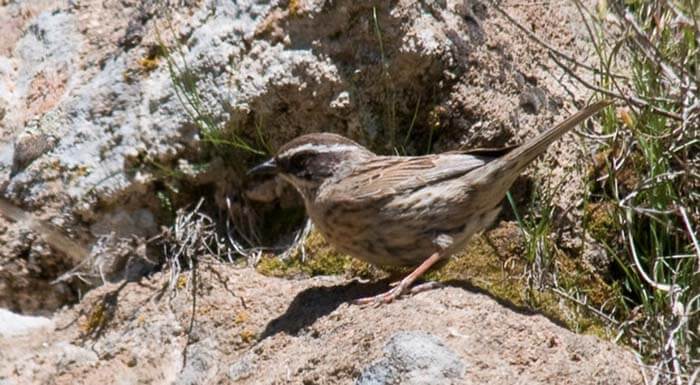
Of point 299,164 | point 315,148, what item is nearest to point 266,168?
point 299,164

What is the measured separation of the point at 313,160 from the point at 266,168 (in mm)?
262

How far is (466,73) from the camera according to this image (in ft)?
23.2

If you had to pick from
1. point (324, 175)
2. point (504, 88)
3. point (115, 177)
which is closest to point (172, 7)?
point (115, 177)

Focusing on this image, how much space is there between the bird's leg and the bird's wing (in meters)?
0.40

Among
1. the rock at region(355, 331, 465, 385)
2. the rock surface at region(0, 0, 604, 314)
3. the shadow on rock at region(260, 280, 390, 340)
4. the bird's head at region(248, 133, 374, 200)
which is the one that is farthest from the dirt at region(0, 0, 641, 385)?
the rock at region(355, 331, 465, 385)

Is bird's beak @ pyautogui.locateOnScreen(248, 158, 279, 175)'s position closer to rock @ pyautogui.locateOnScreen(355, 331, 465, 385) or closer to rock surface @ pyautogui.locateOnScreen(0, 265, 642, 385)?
rock surface @ pyautogui.locateOnScreen(0, 265, 642, 385)

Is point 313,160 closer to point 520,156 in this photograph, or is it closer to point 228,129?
point 228,129

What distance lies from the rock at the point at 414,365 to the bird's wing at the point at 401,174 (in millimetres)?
1165

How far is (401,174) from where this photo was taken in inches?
249

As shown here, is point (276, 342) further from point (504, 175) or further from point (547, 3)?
point (547, 3)

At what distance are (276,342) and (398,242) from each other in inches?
31.6

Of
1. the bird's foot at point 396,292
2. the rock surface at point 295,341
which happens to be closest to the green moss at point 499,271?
the rock surface at point 295,341

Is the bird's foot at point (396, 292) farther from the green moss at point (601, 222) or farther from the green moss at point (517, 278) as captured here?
the green moss at point (601, 222)

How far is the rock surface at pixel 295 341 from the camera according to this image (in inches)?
209
